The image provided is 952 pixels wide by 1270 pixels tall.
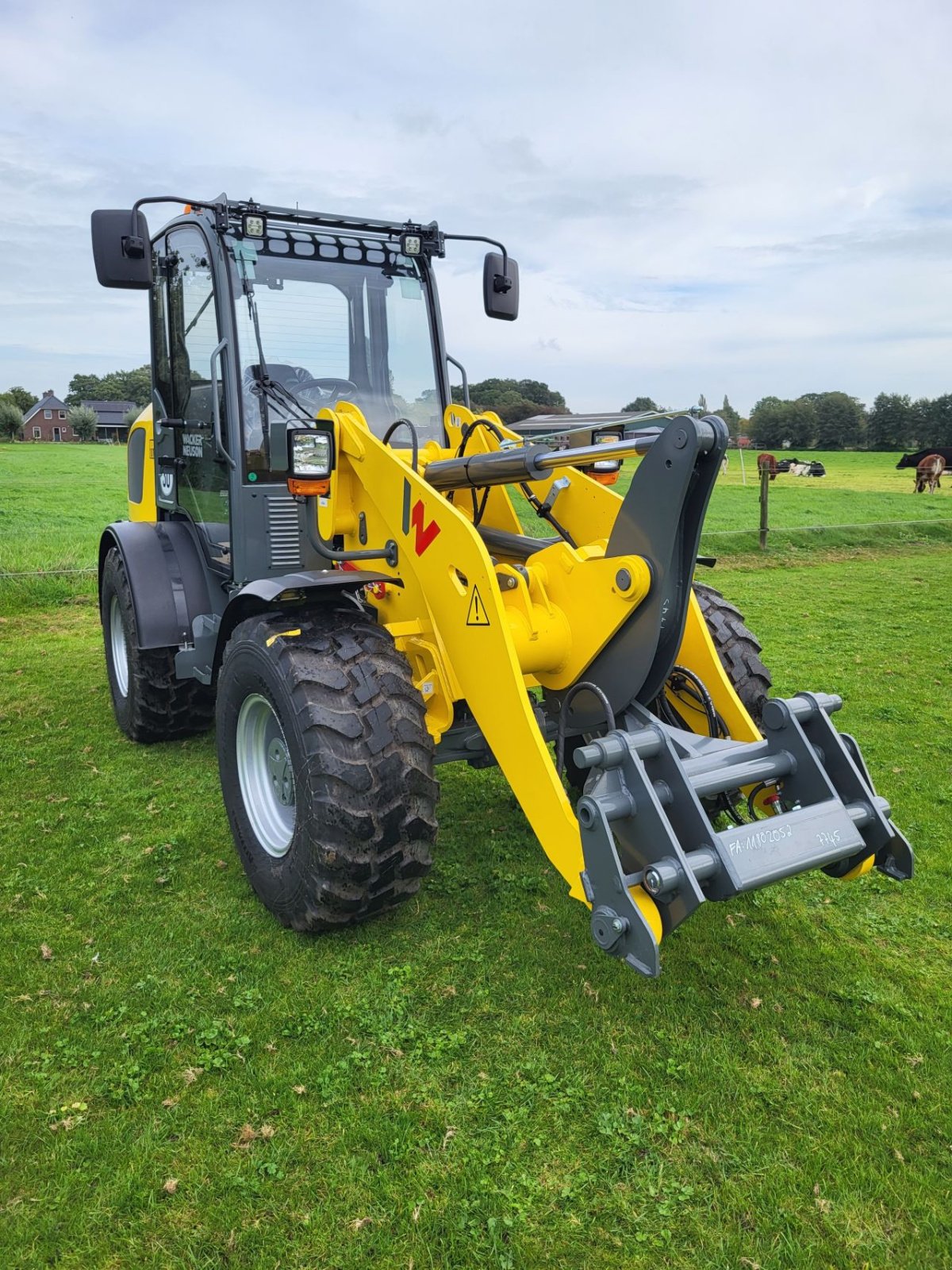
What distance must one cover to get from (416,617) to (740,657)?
1.64m

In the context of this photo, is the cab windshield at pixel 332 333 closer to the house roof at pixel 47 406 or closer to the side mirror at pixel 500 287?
the side mirror at pixel 500 287

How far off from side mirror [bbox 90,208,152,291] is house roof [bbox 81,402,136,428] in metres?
72.4

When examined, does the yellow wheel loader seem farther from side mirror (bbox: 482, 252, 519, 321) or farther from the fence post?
the fence post

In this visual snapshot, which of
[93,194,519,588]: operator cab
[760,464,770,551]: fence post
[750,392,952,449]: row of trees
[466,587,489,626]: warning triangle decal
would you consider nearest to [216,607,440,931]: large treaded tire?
[466,587,489,626]: warning triangle decal

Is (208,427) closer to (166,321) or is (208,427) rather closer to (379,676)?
Answer: (166,321)

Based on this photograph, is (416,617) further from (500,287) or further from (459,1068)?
(500,287)

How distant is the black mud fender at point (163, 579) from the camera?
5203mm

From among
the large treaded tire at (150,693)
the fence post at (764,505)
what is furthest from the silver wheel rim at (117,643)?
the fence post at (764,505)

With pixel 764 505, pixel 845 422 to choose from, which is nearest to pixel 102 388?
pixel 845 422

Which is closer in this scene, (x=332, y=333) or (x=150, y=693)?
(x=332, y=333)

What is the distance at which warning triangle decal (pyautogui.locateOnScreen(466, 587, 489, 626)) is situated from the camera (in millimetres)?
3221

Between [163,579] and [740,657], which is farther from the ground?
[163,579]

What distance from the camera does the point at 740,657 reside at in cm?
437

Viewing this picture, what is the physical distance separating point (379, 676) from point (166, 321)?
3.24m
